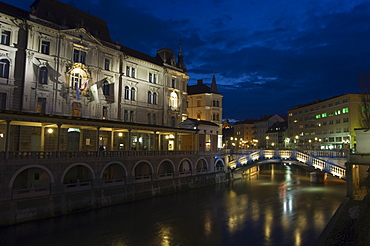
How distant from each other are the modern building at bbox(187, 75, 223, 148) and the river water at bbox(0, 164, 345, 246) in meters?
32.9

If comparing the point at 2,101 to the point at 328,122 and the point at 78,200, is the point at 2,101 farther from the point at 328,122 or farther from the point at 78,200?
the point at 328,122

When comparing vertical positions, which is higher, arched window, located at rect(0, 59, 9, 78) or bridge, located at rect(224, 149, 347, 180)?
arched window, located at rect(0, 59, 9, 78)

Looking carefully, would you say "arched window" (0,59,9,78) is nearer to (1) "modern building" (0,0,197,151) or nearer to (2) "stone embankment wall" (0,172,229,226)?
(1) "modern building" (0,0,197,151)

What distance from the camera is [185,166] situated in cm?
5031

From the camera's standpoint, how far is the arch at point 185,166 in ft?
149

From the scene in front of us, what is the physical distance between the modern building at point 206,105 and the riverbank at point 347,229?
154ft

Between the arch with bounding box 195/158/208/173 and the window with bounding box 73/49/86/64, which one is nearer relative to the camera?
the window with bounding box 73/49/86/64

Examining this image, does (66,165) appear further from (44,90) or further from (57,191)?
(44,90)

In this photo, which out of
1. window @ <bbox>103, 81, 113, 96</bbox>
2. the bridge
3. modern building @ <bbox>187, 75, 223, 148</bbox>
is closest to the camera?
the bridge

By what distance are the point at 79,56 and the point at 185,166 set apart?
2489cm

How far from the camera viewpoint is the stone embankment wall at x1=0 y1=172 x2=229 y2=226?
79.4 ft

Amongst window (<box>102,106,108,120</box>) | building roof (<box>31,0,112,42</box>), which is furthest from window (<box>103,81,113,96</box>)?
building roof (<box>31,0,112,42</box>)

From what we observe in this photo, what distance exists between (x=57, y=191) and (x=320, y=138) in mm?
84952

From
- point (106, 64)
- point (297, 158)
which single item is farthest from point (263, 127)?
point (106, 64)
